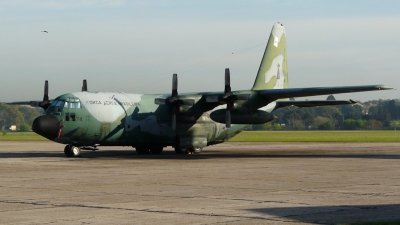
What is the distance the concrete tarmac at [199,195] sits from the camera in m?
12.4

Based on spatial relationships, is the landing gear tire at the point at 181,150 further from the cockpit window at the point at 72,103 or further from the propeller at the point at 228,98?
the cockpit window at the point at 72,103

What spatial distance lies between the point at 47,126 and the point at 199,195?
17.5 meters

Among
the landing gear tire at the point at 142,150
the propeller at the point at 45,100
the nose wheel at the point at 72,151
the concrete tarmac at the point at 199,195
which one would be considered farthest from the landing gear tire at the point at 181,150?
the concrete tarmac at the point at 199,195

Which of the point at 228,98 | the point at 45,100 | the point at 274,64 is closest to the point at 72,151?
the point at 45,100

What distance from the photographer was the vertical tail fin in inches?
1660

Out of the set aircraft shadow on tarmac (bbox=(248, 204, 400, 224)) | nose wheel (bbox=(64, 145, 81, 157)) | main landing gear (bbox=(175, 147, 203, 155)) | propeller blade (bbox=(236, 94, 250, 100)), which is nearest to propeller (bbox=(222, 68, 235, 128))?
propeller blade (bbox=(236, 94, 250, 100))

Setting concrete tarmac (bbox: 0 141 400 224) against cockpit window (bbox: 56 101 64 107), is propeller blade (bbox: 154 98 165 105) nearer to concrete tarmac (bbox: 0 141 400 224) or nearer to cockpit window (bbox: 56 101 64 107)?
cockpit window (bbox: 56 101 64 107)

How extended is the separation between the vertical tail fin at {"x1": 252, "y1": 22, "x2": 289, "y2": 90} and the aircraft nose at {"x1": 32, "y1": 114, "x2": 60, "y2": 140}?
49.1ft

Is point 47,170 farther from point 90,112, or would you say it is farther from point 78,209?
point 78,209

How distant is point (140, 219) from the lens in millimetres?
12164

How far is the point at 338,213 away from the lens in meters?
12.8

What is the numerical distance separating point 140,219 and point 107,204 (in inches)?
95.3

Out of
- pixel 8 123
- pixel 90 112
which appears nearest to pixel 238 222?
pixel 90 112

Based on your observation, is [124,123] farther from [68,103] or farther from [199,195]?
[199,195]
